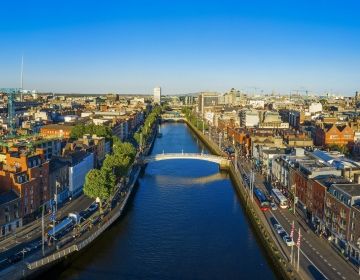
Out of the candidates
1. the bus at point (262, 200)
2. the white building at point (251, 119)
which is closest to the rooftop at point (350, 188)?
the bus at point (262, 200)

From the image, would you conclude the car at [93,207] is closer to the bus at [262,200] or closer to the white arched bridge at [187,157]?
the bus at [262,200]

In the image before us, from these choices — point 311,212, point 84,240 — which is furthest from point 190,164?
point 84,240

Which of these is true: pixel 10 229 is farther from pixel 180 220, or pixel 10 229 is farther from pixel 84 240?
pixel 180 220

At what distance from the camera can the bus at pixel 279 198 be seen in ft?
97.0

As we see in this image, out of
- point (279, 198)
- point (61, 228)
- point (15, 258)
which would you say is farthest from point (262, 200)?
point (15, 258)

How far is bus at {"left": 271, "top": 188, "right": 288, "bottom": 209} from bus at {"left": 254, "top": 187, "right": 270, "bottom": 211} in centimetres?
73

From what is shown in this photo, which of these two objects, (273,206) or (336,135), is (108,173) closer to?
(273,206)

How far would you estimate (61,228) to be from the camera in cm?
2347

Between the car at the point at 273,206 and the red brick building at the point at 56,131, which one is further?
the red brick building at the point at 56,131

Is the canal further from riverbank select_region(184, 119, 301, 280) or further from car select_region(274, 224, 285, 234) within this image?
car select_region(274, 224, 285, 234)

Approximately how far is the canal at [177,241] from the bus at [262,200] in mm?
1399

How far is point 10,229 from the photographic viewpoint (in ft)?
75.5

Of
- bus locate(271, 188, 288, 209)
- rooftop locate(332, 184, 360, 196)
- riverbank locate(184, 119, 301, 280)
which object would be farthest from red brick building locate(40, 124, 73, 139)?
rooftop locate(332, 184, 360, 196)

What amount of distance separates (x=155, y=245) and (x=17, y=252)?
7.04 meters
